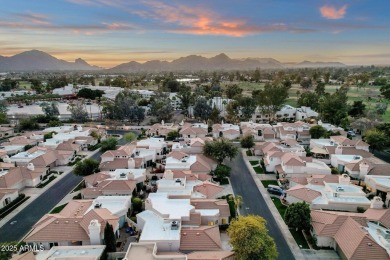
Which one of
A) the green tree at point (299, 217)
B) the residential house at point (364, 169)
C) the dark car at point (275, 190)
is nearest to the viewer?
the green tree at point (299, 217)

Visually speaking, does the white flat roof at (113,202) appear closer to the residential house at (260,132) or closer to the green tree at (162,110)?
the residential house at (260,132)

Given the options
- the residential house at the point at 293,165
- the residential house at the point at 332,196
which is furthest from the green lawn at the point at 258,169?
the residential house at the point at 332,196

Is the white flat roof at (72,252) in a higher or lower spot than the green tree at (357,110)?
lower

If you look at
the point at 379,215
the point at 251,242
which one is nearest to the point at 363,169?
the point at 379,215

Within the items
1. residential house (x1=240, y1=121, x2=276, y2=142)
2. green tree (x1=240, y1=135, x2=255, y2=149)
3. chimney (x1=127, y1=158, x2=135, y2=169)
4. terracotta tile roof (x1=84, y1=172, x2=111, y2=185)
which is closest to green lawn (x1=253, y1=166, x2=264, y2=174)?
green tree (x1=240, y1=135, x2=255, y2=149)

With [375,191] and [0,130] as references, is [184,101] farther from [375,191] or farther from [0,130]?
[375,191]

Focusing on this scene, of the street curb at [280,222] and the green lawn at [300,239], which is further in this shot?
the green lawn at [300,239]

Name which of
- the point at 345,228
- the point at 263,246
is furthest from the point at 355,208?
the point at 263,246
